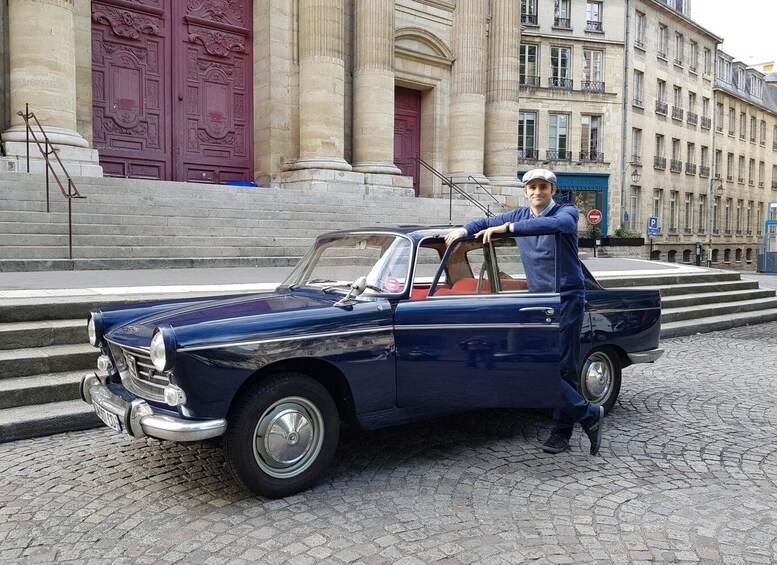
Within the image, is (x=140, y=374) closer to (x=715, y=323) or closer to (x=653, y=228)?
(x=715, y=323)

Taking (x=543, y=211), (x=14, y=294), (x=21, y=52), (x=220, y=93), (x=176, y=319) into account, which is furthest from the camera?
(x=220, y=93)

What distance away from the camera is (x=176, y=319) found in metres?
3.80

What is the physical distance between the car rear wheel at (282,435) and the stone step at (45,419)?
1941 millimetres

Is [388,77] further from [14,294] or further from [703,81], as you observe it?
[703,81]

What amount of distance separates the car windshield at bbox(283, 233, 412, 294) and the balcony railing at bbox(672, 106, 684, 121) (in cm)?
4498

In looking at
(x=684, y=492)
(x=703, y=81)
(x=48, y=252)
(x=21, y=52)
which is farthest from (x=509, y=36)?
(x=703, y=81)

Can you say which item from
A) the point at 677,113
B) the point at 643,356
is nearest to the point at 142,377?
the point at 643,356

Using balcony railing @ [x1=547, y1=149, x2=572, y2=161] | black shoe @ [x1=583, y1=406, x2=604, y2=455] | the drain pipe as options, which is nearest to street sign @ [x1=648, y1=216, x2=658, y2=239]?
the drain pipe

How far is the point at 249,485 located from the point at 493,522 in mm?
1309

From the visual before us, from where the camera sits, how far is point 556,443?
4.55 meters

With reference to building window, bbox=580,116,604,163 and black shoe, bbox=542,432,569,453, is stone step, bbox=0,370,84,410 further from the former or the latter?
building window, bbox=580,116,604,163

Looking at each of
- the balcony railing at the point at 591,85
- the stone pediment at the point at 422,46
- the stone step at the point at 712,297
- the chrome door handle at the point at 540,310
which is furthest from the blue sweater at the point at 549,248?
the balcony railing at the point at 591,85

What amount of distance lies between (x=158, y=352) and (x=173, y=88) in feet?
52.1

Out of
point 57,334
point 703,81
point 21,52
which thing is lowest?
point 57,334
